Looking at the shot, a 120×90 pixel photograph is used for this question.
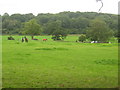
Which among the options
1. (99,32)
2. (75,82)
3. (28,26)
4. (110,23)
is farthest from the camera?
(110,23)

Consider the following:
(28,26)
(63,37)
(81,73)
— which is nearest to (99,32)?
(63,37)

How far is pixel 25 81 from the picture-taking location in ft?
30.7

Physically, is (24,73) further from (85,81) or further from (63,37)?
(63,37)

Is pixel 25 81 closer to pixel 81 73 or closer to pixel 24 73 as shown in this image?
pixel 24 73

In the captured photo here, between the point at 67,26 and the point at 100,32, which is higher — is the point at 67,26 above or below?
above

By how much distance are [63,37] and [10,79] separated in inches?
2552

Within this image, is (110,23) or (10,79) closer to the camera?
(10,79)

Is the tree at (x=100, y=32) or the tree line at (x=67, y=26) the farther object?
the tree line at (x=67, y=26)

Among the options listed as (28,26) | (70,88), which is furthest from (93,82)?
(28,26)

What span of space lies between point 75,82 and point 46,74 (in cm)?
209

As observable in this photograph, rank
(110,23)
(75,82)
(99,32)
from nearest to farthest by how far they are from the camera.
→ (75,82), (99,32), (110,23)

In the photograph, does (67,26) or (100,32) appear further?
(67,26)

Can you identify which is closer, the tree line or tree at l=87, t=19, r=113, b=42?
tree at l=87, t=19, r=113, b=42

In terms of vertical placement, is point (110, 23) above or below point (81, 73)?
above
